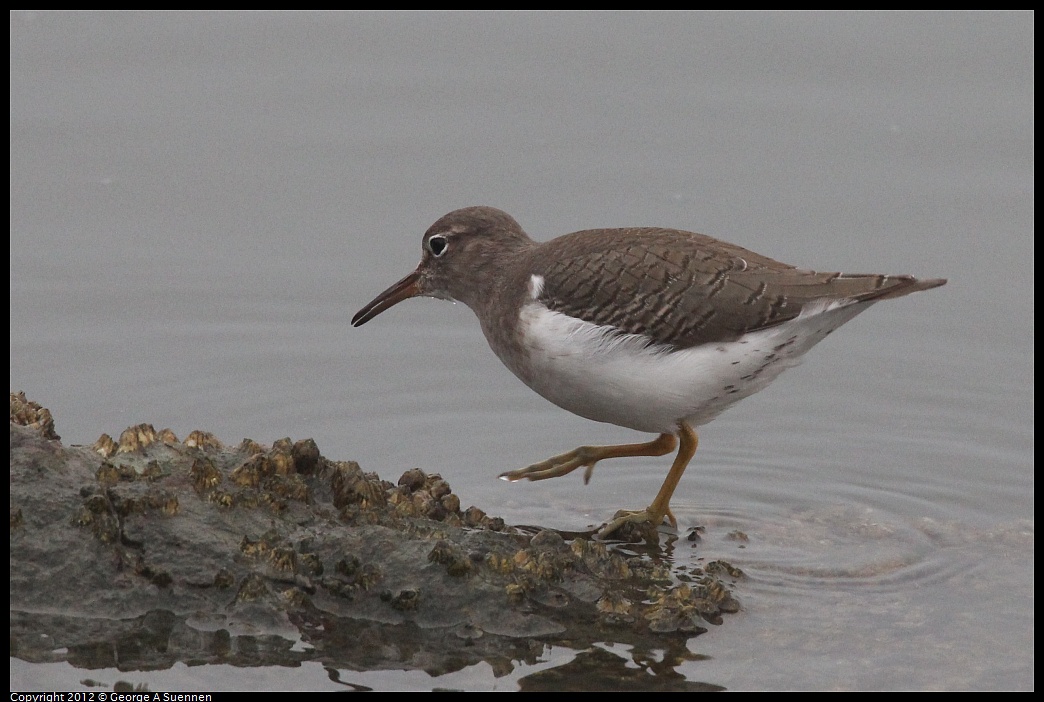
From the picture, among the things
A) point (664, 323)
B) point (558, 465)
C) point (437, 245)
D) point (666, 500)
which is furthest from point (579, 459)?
point (437, 245)

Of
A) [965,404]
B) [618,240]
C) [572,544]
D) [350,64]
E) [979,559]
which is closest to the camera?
[572,544]

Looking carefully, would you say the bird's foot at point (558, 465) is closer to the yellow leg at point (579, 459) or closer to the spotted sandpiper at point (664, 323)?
the yellow leg at point (579, 459)

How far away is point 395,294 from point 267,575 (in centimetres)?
352

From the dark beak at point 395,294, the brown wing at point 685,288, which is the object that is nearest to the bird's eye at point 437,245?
the dark beak at point 395,294

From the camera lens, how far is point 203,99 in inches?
496

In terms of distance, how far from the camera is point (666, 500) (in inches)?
307

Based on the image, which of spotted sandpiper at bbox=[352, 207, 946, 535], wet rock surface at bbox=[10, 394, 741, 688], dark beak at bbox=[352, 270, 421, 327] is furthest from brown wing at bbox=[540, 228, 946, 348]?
wet rock surface at bbox=[10, 394, 741, 688]

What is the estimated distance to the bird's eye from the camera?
884 cm

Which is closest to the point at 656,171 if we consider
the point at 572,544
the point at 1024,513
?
the point at 1024,513

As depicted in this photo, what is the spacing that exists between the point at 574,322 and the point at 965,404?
11.9 feet

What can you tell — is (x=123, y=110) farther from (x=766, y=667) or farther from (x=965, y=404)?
(x=766, y=667)

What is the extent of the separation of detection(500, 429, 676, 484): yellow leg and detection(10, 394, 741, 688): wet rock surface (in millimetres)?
2024

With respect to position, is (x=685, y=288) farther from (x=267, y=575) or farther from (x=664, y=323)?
(x=267, y=575)
